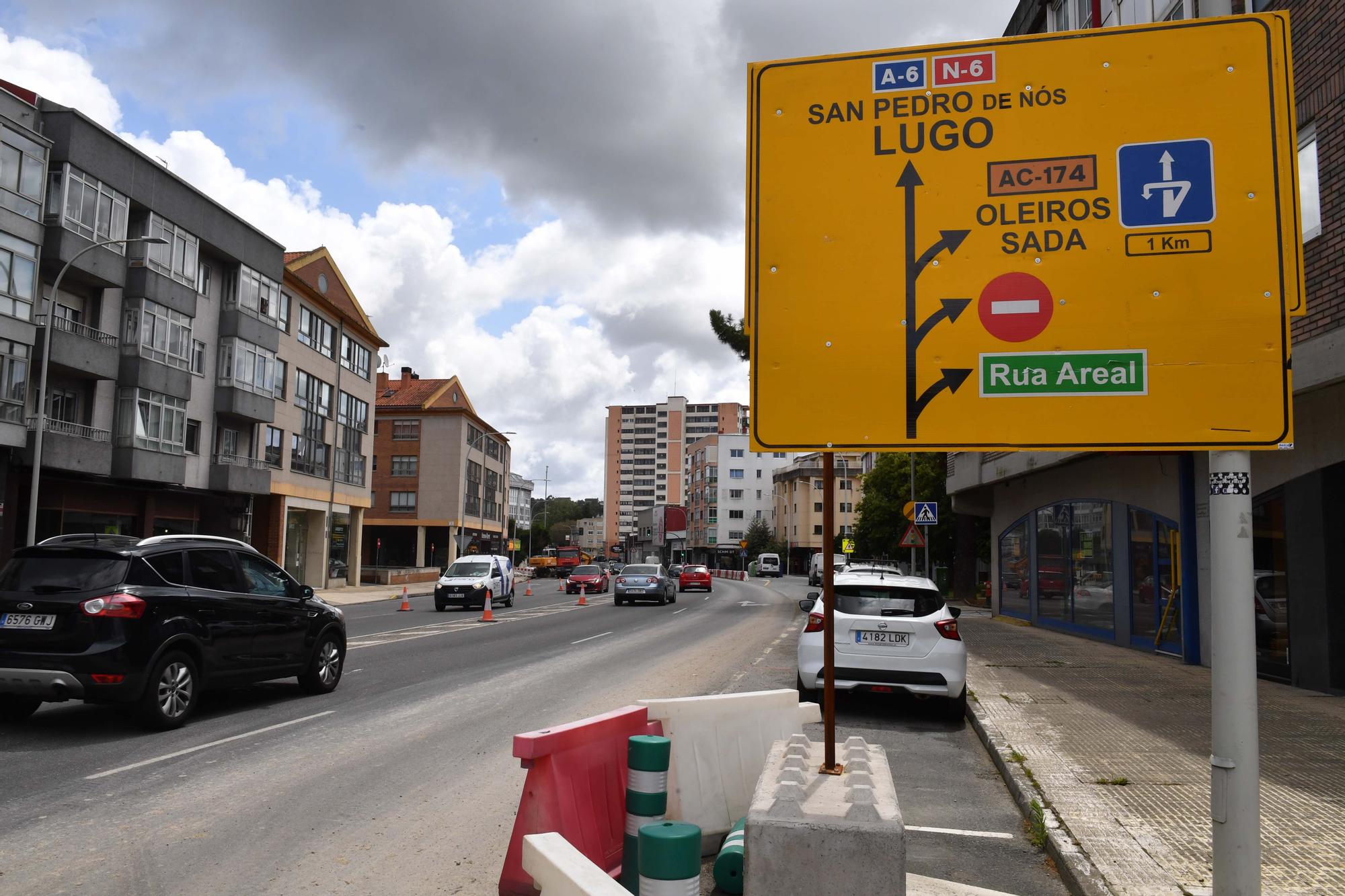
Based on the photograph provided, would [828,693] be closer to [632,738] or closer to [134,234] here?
[632,738]

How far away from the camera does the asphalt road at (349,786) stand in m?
5.00

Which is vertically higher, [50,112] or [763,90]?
[50,112]

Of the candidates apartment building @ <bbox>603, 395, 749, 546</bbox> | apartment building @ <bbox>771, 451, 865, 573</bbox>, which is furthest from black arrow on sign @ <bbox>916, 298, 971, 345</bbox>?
apartment building @ <bbox>603, 395, 749, 546</bbox>

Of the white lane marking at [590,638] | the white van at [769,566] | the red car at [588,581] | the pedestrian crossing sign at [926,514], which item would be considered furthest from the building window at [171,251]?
the white van at [769,566]

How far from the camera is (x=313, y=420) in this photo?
158 feet

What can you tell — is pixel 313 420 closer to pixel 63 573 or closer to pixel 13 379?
pixel 13 379

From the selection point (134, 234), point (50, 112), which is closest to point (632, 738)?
point (50, 112)

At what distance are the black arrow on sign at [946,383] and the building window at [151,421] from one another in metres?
Answer: 32.8

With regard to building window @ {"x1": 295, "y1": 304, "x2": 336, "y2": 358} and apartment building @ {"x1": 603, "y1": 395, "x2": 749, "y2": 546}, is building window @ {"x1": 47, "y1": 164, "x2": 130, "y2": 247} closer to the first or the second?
building window @ {"x1": 295, "y1": 304, "x2": 336, "y2": 358}

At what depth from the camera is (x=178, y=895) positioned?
455cm

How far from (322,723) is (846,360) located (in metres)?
6.87

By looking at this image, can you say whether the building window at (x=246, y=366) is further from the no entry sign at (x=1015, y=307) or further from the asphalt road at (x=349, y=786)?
the no entry sign at (x=1015, y=307)

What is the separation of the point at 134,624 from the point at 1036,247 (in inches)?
308

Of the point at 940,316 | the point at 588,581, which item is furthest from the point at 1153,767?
the point at 588,581
